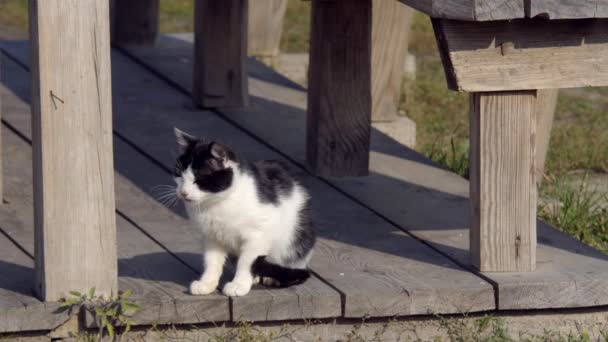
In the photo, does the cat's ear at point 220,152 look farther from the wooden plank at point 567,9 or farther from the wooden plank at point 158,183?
the wooden plank at point 567,9

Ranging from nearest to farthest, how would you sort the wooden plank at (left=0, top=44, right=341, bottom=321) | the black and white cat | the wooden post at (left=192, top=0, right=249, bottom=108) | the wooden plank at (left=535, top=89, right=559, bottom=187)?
the black and white cat < the wooden plank at (left=0, top=44, right=341, bottom=321) < the wooden plank at (left=535, top=89, right=559, bottom=187) < the wooden post at (left=192, top=0, right=249, bottom=108)

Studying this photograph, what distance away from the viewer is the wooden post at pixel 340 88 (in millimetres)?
4410

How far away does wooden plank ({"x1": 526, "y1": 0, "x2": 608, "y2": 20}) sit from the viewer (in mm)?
3127

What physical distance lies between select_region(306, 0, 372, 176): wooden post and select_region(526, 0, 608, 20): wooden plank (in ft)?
4.40

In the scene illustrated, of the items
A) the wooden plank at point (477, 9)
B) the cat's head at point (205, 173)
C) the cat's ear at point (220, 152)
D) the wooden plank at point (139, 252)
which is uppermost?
the wooden plank at point (477, 9)

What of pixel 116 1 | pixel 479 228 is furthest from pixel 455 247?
pixel 116 1

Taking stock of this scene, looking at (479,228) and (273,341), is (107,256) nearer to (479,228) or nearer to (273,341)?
(273,341)

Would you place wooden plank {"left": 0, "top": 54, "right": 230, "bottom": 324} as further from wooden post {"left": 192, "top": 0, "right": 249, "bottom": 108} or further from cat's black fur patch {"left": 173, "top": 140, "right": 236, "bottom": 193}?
wooden post {"left": 192, "top": 0, "right": 249, "bottom": 108}

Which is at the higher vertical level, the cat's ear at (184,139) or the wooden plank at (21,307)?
the cat's ear at (184,139)

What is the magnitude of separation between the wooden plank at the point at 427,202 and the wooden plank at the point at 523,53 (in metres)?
0.62

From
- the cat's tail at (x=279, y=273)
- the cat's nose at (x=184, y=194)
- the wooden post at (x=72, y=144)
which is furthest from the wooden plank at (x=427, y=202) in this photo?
the wooden post at (x=72, y=144)

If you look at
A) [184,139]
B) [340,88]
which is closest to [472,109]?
[184,139]

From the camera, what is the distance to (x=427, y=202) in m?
4.38

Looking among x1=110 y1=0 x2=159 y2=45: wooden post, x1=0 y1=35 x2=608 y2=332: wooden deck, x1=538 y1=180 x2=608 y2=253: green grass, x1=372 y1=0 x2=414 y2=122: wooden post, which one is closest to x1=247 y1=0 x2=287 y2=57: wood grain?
x1=110 y1=0 x2=159 y2=45: wooden post
